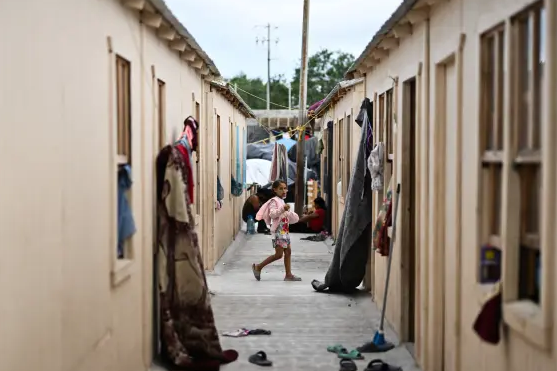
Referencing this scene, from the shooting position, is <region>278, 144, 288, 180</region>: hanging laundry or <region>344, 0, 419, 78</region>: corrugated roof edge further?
A: <region>278, 144, 288, 180</region>: hanging laundry

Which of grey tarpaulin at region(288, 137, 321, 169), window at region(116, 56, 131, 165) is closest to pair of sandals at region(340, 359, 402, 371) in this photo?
window at region(116, 56, 131, 165)

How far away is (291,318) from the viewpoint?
404 inches

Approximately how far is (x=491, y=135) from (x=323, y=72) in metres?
66.6

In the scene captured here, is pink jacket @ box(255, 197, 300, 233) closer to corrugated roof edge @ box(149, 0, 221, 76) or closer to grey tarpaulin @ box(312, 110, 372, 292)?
grey tarpaulin @ box(312, 110, 372, 292)

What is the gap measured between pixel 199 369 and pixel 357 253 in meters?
4.34

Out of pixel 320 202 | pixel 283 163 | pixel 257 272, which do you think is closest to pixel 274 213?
pixel 257 272

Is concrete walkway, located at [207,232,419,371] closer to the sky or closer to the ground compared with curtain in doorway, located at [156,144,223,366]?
closer to the ground

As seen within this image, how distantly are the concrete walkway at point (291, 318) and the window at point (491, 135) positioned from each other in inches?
101

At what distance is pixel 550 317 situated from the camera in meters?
4.25

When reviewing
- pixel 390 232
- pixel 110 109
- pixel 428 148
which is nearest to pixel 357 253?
pixel 390 232

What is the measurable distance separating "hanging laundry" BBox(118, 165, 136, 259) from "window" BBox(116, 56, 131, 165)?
0.31 ft

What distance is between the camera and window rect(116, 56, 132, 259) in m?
6.81

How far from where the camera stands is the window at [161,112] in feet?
27.8

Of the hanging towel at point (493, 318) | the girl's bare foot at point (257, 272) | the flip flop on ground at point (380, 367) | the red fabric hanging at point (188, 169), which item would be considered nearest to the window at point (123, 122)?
the red fabric hanging at point (188, 169)
